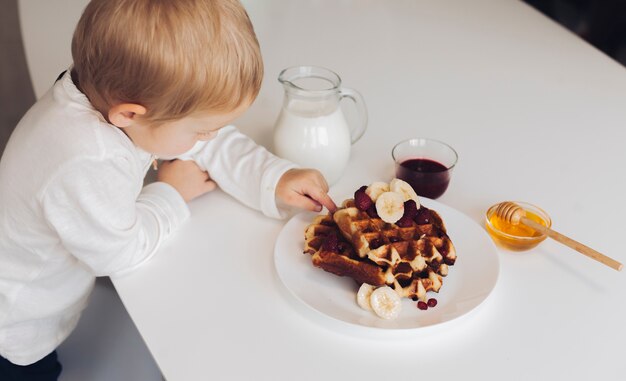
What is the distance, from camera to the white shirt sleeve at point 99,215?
0.80 metres

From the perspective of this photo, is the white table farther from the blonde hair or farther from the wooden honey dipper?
the blonde hair

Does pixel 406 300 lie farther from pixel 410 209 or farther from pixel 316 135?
pixel 316 135

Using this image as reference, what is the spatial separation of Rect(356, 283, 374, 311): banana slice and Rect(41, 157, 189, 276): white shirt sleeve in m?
0.30

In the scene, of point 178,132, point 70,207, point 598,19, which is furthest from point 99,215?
point 598,19

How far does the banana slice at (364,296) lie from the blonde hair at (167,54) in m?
0.30

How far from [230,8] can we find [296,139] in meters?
0.27

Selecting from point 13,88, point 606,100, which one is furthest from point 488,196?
point 13,88

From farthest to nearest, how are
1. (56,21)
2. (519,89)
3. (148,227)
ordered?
1. (56,21)
2. (519,89)
3. (148,227)

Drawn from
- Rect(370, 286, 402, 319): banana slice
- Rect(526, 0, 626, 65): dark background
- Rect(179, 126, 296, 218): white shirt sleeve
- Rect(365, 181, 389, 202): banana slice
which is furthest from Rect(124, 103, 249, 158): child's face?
Rect(526, 0, 626, 65): dark background

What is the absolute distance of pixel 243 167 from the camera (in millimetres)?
991

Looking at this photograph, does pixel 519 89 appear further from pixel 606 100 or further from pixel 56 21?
pixel 56 21

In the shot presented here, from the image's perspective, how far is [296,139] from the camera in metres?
0.99

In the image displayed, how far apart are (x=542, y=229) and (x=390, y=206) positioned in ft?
0.73

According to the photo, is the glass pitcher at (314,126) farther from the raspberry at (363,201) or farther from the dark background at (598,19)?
the dark background at (598,19)
